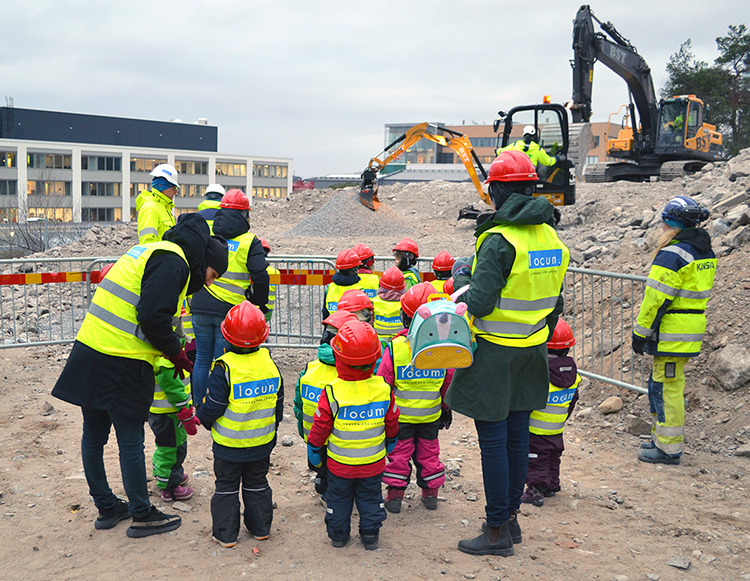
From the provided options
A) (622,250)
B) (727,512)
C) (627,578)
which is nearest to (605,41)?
(622,250)

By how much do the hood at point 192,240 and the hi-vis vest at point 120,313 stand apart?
127 mm

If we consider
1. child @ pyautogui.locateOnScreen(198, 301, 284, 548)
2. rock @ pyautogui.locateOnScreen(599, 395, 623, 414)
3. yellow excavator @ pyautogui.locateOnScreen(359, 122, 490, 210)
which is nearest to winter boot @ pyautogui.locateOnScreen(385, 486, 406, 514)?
child @ pyautogui.locateOnScreen(198, 301, 284, 548)

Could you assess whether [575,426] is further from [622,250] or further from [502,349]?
[622,250]

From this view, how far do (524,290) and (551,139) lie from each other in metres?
13.1

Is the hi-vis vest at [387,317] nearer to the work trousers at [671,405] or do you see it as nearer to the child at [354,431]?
the child at [354,431]

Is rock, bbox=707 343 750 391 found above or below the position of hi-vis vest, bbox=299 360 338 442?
below

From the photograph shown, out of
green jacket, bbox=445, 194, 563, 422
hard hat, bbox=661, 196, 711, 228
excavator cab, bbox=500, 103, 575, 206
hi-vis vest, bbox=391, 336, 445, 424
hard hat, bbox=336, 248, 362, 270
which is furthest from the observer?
excavator cab, bbox=500, 103, 575, 206

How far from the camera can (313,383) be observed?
13.7 feet

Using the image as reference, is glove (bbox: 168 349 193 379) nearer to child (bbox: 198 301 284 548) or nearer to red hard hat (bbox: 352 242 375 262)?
child (bbox: 198 301 284 548)

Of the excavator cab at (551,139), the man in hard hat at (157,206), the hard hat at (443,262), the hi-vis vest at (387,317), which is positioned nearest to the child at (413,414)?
the hi-vis vest at (387,317)

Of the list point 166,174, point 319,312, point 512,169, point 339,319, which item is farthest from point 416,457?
point 319,312

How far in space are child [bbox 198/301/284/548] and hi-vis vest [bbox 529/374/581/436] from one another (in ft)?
6.47

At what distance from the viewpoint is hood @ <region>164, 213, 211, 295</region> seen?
3986 mm

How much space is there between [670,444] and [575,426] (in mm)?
1236
